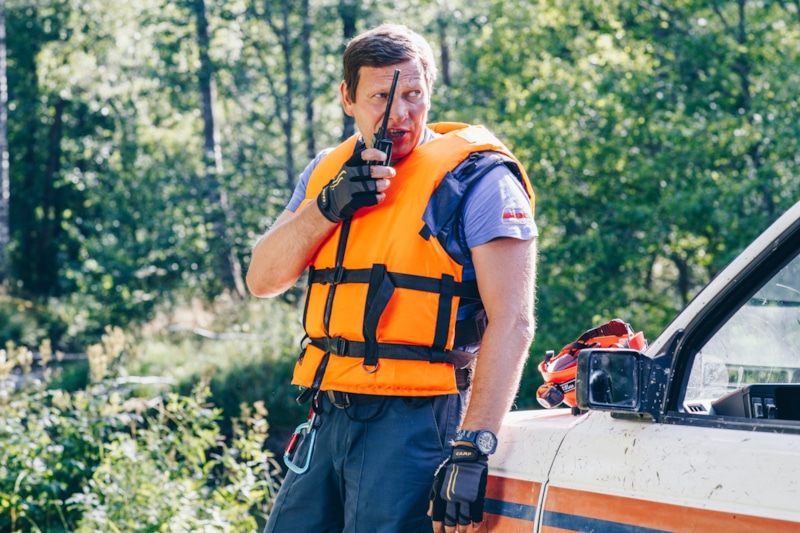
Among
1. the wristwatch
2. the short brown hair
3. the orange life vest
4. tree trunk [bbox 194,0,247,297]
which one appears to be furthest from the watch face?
tree trunk [bbox 194,0,247,297]

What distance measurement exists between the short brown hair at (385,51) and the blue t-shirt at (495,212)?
1.45 ft

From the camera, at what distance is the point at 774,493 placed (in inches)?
74.0

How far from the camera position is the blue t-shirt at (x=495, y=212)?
2.61 m

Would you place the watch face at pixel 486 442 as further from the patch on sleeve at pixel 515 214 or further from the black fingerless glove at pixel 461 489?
the patch on sleeve at pixel 515 214

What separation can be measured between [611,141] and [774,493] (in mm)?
9587

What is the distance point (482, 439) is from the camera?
7.98ft

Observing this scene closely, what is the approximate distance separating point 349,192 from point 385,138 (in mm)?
222

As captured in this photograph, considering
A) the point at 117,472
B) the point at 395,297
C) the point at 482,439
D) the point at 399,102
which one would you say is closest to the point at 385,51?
the point at 399,102

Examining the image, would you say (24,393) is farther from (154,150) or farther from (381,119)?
(154,150)

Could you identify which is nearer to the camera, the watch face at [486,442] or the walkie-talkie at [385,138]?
the watch face at [486,442]

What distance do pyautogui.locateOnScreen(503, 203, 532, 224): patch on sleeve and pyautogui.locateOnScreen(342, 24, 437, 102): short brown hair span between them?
0.55 meters

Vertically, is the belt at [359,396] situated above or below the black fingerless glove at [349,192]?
below

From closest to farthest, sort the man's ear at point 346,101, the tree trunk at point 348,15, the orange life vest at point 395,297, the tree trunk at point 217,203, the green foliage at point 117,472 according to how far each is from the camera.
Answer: the orange life vest at point 395,297 → the man's ear at point 346,101 → the green foliage at point 117,472 → the tree trunk at point 217,203 → the tree trunk at point 348,15

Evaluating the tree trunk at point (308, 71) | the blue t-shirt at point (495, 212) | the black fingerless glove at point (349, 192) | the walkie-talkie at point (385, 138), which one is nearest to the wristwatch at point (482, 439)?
the blue t-shirt at point (495, 212)
